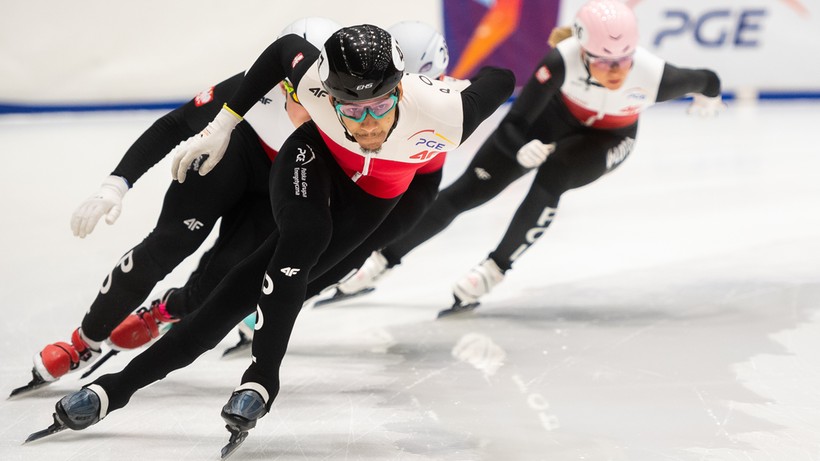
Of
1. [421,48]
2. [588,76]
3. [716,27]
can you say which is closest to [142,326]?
[421,48]

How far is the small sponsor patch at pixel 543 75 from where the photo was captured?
Answer: 4.79m

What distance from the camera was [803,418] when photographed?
341cm

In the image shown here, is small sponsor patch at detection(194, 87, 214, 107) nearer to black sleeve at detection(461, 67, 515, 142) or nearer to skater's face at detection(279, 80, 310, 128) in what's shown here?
skater's face at detection(279, 80, 310, 128)

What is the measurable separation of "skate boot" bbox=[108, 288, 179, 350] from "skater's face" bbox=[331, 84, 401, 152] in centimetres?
133

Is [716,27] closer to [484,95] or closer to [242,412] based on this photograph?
[484,95]

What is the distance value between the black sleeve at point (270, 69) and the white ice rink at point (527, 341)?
110cm

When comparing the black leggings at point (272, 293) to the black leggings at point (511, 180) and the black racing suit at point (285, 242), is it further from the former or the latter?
the black leggings at point (511, 180)

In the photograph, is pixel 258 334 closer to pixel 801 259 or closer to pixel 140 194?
pixel 801 259

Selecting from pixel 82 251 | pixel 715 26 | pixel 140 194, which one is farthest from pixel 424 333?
pixel 715 26

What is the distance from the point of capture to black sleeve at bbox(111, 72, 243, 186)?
363cm

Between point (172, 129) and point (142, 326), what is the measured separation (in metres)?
0.82

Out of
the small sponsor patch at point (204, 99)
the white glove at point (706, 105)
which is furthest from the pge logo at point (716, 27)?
the small sponsor patch at point (204, 99)

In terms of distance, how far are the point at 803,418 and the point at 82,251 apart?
157 inches

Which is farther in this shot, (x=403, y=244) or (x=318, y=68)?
(x=403, y=244)
